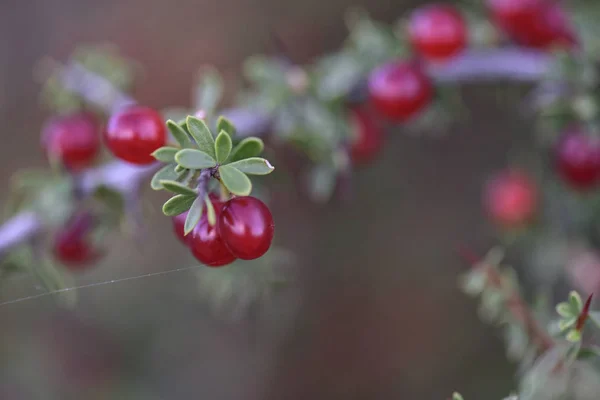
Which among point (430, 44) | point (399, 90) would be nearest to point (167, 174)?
point (399, 90)

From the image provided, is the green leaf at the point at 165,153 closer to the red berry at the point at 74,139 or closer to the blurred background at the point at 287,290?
the red berry at the point at 74,139

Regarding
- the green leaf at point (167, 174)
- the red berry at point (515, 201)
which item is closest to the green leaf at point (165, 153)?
the green leaf at point (167, 174)

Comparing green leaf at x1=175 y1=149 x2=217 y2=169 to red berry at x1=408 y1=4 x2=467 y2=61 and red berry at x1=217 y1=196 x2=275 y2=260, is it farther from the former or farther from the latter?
red berry at x1=408 y1=4 x2=467 y2=61

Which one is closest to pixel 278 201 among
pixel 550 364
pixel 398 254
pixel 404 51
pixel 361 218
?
pixel 361 218

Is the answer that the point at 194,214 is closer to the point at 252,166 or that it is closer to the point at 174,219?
the point at 252,166

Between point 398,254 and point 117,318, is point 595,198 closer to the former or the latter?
point 398,254

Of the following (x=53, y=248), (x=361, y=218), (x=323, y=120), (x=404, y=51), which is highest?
(x=404, y=51)

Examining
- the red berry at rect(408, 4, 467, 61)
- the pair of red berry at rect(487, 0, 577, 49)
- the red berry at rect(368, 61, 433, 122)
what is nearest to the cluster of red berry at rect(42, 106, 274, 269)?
the red berry at rect(368, 61, 433, 122)
